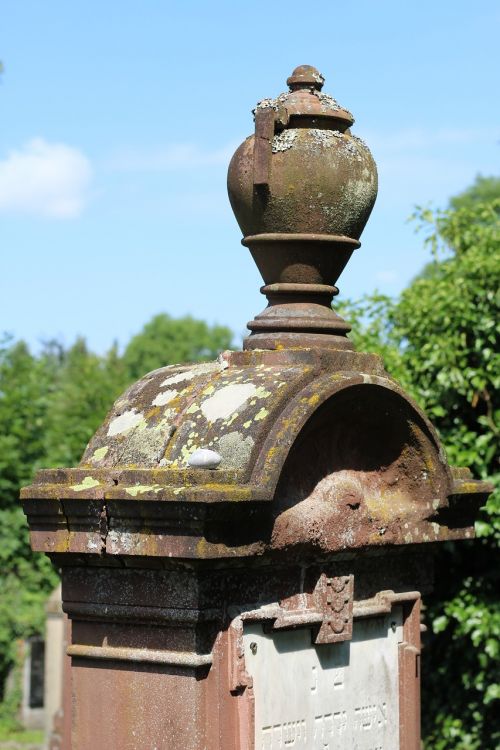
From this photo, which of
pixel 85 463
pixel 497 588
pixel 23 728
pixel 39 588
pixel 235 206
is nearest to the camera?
pixel 85 463

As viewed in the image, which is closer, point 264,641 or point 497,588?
point 264,641

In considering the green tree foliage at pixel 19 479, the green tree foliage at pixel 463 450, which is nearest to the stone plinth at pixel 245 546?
the green tree foliage at pixel 463 450

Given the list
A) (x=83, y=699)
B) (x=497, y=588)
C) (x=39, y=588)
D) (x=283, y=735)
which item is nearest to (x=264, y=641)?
(x=283, y=735)

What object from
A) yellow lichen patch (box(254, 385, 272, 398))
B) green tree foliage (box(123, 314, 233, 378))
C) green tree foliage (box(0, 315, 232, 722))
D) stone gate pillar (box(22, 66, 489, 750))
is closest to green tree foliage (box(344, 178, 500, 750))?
stone gate pillar (box(22, 66, 489, 750))

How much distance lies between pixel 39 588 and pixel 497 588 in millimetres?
10261

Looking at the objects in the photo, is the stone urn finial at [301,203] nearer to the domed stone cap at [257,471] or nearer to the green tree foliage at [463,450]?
the domed stone cap at [257,471]

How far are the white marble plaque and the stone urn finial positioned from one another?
121 centimetres

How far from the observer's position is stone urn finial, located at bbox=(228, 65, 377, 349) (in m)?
5.00

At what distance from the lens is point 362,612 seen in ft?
16.8

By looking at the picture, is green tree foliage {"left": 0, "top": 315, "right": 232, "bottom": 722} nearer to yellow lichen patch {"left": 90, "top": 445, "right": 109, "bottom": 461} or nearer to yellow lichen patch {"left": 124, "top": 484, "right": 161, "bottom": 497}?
yellow lichen patch {"left": 90, "top": 445, "right": 109, "bottom": 461}

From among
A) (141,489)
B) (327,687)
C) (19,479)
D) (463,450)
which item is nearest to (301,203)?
(141,489)

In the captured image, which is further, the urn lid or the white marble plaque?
the urn lid

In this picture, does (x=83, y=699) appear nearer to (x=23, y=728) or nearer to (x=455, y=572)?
(x=455, y=572)

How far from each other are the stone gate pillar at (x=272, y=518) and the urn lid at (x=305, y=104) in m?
0.01
